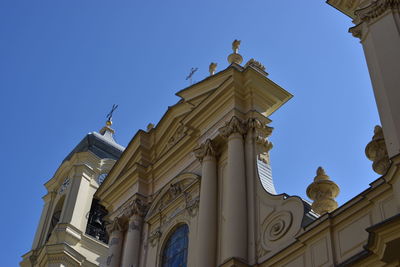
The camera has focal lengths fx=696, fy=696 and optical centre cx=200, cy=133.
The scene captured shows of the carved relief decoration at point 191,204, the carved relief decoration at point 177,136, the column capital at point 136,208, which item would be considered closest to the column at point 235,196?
the carved relief decoration at point 191,204

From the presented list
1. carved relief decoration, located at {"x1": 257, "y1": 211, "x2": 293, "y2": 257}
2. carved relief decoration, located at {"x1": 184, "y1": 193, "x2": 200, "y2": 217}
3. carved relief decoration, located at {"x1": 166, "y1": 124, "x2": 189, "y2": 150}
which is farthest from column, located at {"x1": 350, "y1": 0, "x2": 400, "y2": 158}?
carved relief decoration, located at {"x1": 166, "y1": 124, "x2": 189, "y2": 150}

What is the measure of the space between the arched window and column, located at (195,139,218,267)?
104 centimetres

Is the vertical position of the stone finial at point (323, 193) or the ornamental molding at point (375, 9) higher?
the ornamental molding at point (375, 9)

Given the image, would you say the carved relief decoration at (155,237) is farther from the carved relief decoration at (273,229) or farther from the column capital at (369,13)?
the column capital at (369,13)

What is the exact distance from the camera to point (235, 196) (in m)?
12.3

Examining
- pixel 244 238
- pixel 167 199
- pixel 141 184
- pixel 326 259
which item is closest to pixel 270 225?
pixel 244 238

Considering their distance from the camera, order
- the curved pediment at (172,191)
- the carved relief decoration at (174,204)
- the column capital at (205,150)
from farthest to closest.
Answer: the curved pediment at (172,191)
the carved relief decoration at (174,204)
the column capital at (205,150)

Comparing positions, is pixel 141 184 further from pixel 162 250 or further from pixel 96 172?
pixel 96 172

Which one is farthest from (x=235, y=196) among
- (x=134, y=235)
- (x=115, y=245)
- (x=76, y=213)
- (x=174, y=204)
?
(x=76, y=213)

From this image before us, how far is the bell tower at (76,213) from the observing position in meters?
20.8

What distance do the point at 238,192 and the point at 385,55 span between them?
378 centimetres

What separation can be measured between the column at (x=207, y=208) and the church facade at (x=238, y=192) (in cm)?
2

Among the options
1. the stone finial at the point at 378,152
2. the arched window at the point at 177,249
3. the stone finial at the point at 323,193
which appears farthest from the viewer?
the arched window at the point at 177,249

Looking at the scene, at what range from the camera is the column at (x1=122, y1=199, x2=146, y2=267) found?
1466 cm
